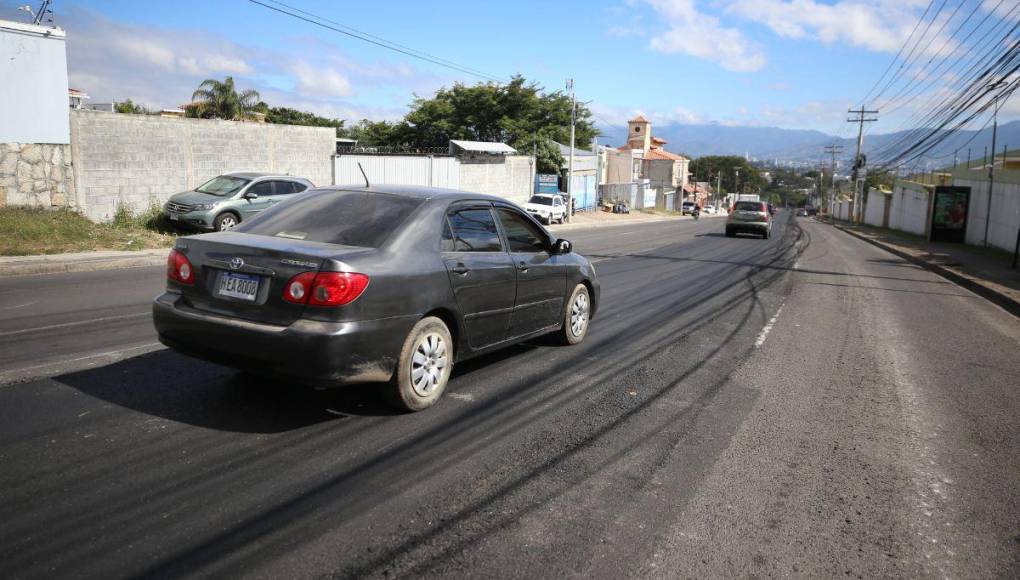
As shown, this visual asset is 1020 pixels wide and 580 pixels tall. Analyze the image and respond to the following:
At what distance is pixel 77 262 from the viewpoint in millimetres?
12102

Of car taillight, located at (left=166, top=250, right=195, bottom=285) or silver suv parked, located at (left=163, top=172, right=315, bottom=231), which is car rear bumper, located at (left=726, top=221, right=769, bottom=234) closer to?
silver suv parked, located at (left=163, top=172, right=315, bottom=231)

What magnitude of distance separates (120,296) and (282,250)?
19.8 feet

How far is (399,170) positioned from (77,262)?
16.4 metres

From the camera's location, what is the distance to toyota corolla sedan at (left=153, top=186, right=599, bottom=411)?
13.9 feet

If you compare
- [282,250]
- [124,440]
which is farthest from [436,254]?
[124,440]

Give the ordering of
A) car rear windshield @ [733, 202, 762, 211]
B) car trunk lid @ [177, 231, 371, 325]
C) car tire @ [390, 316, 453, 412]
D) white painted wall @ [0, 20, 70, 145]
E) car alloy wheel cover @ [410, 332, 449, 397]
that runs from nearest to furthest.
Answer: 1. car trunk lid @ [177, 231, 371, 325]
2. car tire @ [390, 316, 453, 412]
3. car alloy wheel cover @ [410, 332, 449, 397]
4. white painted wall @ [0, 20, 70, 145]
5. car rear windshield @ [733, 202, 762, 211]

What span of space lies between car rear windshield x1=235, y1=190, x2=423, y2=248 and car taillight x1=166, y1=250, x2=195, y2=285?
516 millimetres

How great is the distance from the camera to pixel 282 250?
14.5ft

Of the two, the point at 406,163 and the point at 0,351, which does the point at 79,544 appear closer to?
the point at 0,351

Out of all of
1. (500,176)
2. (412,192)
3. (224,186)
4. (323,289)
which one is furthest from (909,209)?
(323,289)

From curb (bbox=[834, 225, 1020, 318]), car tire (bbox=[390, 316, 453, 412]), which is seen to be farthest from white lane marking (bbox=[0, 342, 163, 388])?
curb (bbox=[834, 225, 1020, 318])

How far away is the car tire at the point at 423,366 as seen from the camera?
4.68 meters

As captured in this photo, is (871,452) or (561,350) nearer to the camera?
(871,452)

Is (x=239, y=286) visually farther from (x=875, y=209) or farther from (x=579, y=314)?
(x=875, y=209)
